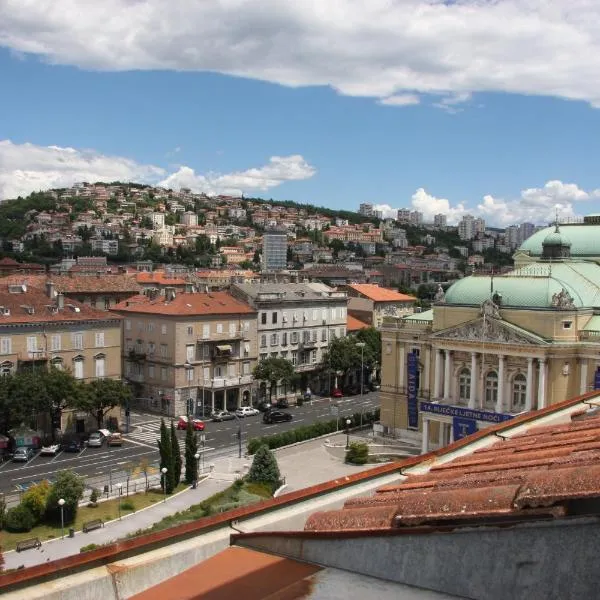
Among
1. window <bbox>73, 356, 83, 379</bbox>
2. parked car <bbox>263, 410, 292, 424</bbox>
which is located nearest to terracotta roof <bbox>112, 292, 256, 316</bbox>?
window <bbox>73, 356, 83, 379</bbox>

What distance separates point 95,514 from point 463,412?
24.3 meters

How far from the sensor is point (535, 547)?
5848 mm

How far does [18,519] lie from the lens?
110 ft

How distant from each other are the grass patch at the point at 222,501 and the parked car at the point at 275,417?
20050mm

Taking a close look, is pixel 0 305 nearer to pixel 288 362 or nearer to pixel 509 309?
pixel 288 362

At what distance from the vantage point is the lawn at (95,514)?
32.8 metres

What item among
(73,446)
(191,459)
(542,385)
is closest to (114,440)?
(73,446)

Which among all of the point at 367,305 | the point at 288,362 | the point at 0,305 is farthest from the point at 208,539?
the point at 367,305

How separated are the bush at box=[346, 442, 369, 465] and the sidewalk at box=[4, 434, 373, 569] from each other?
0.68 metres

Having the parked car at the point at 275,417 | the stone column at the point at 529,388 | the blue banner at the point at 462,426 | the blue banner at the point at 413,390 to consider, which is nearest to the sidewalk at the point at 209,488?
the blue banner at the point at 413,390

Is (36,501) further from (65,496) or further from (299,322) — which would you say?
(299,322)

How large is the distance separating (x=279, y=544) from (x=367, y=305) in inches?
3377

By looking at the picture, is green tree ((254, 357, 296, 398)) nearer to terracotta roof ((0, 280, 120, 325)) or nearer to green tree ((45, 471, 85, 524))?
terracotta roof ((0, 280, 120, 325))

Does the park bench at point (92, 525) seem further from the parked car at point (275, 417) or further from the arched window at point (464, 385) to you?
the parked car at point (275, 417)
